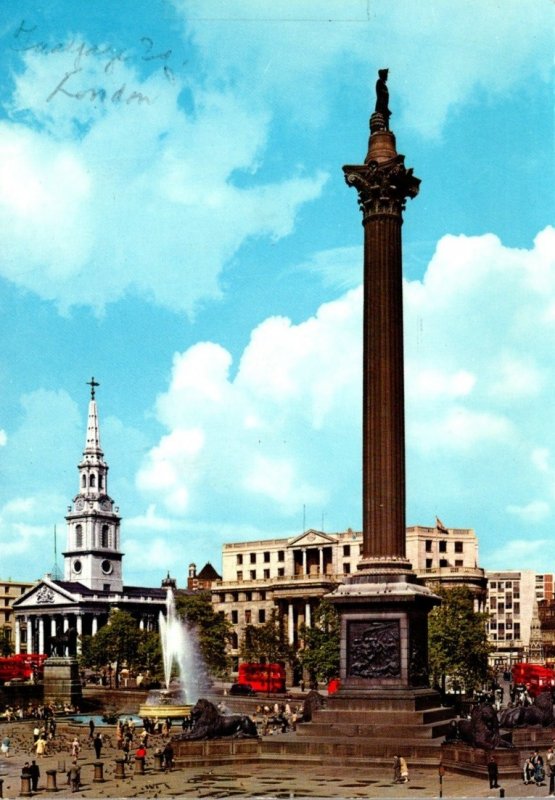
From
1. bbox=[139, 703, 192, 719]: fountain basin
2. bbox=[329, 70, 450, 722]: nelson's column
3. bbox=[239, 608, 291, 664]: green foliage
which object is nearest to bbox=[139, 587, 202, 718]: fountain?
bbox=[239, 608, 291, 664]: green foliage

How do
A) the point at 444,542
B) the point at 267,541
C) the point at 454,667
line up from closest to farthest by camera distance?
1. the point at 454,667
2. the point at 444,542
3. the point at 267,541

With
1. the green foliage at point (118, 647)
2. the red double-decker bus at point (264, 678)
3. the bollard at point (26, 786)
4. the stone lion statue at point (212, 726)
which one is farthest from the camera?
the green foliage at point (118, 647)

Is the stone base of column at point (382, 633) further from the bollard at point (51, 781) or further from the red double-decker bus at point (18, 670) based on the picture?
the red double-decker bus at point (18, 670)

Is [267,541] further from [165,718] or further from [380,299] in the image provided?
[380,299]

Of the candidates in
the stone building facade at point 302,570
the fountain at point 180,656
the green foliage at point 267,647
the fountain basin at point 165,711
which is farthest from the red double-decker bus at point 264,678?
the fountain basin at point 165,711

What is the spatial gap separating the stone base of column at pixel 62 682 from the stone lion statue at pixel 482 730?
67.2m

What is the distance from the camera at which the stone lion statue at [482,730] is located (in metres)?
41.8

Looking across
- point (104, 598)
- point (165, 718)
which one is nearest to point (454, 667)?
point (165, 718)

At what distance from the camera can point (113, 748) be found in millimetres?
61312

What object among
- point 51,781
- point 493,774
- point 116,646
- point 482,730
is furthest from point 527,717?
point 116,646

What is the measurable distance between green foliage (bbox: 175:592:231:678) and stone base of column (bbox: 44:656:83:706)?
1578 cm

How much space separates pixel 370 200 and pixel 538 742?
81.0 feet

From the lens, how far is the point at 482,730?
138 ft

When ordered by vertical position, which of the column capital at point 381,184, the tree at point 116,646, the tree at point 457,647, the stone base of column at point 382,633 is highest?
the column capital at point 381,184
